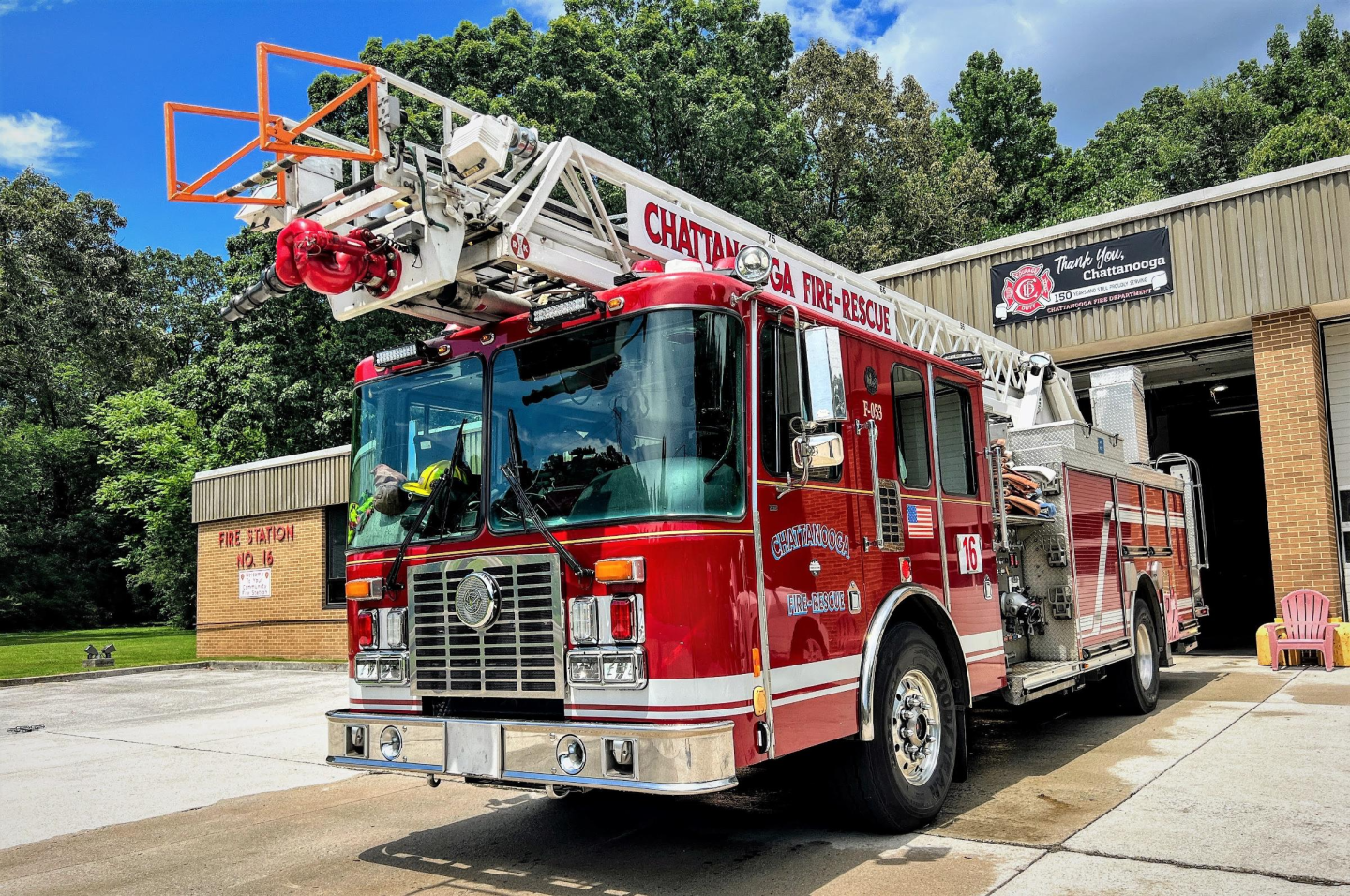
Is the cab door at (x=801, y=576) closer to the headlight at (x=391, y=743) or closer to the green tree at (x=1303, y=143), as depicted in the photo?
the headlight at (x=391, y=743)

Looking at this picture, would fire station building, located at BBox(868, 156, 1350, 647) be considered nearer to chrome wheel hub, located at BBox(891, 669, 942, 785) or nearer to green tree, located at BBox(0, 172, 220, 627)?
chrome wheel hub, located at BBox(891, 669, 942, 785)

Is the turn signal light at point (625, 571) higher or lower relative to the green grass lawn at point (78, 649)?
higher

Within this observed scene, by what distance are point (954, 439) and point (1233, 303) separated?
30.5ft

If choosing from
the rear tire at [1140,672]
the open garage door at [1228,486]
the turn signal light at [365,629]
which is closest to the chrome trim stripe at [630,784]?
the turn signal light at [365,629]

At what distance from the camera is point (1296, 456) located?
13570 mm

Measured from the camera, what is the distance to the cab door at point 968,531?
634cm

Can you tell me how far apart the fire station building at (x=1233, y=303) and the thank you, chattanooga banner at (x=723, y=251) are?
26.6 ft

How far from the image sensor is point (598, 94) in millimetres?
27672

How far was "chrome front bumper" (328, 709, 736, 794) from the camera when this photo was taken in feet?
13.7

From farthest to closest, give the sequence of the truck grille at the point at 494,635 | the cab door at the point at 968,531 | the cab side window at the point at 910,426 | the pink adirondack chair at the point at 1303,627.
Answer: the pink adirondack chair at the point at 1303,627, the cab door at the point at 968,531, the cab side window at the point at 910,426, the truck grille at the point at 494,635

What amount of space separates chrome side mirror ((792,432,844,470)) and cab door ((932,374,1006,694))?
1803 mm

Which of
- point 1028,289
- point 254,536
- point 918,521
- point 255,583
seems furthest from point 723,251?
point 255,583

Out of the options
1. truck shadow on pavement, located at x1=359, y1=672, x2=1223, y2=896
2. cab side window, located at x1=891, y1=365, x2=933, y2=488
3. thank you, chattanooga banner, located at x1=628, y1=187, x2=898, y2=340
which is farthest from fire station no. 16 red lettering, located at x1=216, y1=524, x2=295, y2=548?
cab side window, located at x1=891, y1=365, x2=933, y2=488

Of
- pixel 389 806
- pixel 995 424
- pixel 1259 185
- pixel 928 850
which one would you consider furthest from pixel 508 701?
pixel 1259 185
